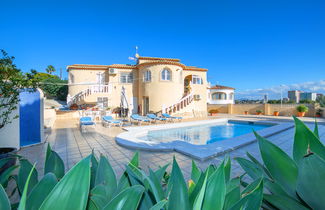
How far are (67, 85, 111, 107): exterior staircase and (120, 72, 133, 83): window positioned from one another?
215 centimetres

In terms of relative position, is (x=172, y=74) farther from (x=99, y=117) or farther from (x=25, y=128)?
(x=25, y=128)

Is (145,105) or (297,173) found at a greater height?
(145,105)

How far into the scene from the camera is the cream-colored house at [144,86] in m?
16.3

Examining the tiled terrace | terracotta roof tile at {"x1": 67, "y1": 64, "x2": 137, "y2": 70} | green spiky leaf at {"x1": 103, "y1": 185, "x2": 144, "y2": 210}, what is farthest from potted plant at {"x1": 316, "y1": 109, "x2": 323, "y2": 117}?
green spiky leaf at {"x1": 103, "y1": 185, "x2": 144, "y2": 210}

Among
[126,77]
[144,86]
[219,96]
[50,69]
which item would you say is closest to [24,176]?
[144,86]

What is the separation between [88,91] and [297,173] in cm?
1908

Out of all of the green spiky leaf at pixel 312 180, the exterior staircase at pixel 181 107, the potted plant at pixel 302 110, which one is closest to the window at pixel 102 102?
the exterior staircase at pixel 181 107

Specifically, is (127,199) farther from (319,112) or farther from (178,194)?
(319,112)

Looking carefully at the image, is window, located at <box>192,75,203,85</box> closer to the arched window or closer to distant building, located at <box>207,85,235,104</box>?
distant building, located at <box>207,85,235,104</box>

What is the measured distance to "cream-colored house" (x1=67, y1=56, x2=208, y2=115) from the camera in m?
16.3

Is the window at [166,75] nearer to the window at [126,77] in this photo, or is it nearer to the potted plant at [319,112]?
the window at [126,77]

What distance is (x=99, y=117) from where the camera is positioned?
14.7 m

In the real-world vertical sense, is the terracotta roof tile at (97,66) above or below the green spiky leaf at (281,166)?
above

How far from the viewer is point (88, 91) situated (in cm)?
1717
